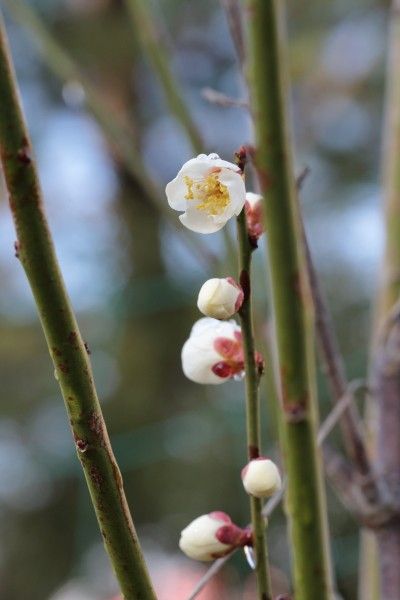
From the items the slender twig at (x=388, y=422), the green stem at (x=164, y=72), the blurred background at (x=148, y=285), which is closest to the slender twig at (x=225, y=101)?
the green stem at (x=164, y=72)

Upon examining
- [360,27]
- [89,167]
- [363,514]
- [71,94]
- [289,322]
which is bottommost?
[363,514]

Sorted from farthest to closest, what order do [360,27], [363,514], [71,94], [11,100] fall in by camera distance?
1. [360,27]
2. [71,94]
3. [363,514]
4. [11,100]

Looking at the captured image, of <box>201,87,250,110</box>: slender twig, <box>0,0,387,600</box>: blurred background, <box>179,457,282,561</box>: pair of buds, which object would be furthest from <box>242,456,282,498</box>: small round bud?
<box>0,0,387,600</box>: blurred background

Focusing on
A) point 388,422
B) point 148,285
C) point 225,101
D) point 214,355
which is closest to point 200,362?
point 214,355

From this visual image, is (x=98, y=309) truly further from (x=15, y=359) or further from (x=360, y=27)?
(x=360, y=27)

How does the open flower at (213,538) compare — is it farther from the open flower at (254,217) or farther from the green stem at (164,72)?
the green stem at (164,72)

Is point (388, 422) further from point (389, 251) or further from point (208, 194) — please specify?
point (208, 194)

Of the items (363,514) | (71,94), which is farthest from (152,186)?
(363,514)
